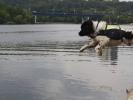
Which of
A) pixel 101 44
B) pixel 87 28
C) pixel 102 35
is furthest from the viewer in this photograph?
pixel 102 35

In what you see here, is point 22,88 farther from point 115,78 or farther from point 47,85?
point 115,78

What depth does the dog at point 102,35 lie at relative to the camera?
28.5 feet

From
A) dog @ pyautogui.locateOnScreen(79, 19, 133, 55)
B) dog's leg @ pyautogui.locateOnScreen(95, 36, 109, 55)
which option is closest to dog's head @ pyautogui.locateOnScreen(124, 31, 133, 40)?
dog @ pyautogui.locateOnScreen(79, 19, 133, 55)

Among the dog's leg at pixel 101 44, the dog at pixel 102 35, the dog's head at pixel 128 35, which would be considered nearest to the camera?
the dog's leg at pixel 101 44

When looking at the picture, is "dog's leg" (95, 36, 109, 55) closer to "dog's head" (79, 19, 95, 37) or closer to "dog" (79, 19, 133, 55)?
"dog" (79, 19, 133, 55)

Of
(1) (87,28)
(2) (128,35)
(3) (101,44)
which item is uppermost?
(1) (87,28)

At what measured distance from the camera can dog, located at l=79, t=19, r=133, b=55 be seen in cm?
870

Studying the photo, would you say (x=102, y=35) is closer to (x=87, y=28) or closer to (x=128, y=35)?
(x=87, y=28)

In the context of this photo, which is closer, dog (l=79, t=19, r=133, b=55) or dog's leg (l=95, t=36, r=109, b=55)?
dog's leg (l=95, t=36, r=109, b=55)

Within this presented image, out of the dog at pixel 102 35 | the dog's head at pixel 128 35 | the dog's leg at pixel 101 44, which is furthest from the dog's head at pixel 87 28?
the dog's head at pixel 128 35

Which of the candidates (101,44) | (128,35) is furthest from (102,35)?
(128,35)

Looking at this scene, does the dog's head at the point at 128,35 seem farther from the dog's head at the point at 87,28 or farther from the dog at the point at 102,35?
the dog's head at the point at 87,28

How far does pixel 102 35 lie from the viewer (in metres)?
8.87

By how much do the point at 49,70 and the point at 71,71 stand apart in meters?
2.08
